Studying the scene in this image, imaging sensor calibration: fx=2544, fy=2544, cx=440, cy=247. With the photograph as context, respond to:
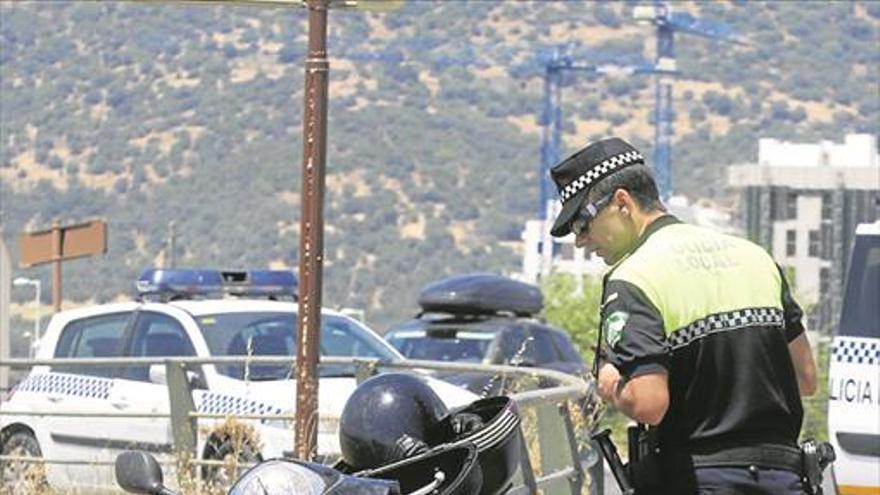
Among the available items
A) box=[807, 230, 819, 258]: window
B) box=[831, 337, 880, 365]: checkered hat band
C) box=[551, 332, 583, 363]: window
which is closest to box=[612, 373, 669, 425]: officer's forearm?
box=[831, 337, 880, 365]: checkered hat band

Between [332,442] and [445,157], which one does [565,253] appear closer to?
[445,157]

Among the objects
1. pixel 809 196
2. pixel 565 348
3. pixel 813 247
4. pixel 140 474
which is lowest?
pixel 813 247

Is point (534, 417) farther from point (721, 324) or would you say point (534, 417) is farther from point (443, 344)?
point (443, 344)

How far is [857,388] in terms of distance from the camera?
13914mm

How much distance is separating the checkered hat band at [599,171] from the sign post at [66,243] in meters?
20.9

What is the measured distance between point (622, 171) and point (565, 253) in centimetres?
14434

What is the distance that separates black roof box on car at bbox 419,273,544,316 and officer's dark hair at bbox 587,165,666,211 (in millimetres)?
17022

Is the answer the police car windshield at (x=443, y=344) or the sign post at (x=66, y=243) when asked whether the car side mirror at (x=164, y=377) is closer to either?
the police car windshield at (x=443, y=344)

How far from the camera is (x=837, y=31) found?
161m

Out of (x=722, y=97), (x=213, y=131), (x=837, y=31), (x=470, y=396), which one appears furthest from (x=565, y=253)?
(x=470, y=396)

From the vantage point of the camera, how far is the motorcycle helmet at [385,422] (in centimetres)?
587

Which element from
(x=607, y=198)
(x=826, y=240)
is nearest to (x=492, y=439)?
(x=607, y=198)

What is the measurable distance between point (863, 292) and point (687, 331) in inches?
316

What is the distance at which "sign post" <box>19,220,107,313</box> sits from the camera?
89.3 feet
